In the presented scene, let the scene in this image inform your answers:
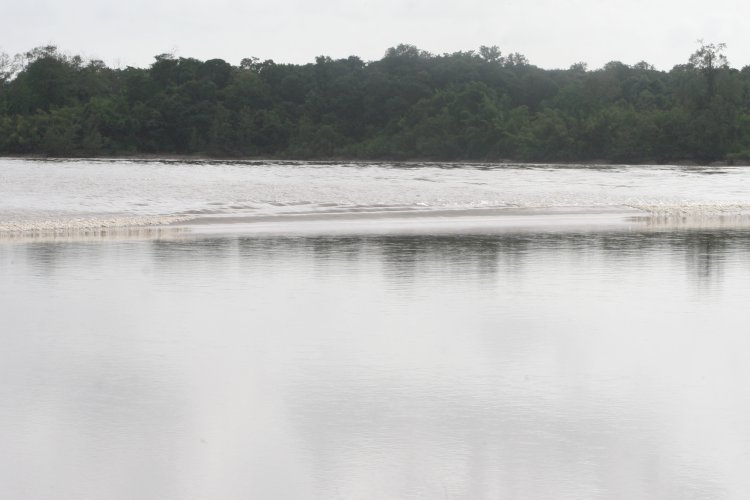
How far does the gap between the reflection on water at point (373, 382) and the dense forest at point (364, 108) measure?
295 feet

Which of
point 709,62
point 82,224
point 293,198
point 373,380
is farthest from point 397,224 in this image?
point 709,62

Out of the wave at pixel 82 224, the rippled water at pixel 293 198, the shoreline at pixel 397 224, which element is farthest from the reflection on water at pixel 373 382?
the rippled water at pixel 293 198

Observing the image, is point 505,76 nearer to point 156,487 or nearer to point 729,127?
point 729,127

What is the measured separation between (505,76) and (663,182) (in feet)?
251

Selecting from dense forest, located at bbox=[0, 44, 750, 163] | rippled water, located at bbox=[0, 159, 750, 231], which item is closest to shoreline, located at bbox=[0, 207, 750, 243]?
rippled water, located at bbox=[0, 159, 750, 231]

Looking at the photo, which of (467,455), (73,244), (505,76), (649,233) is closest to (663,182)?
(649,233)

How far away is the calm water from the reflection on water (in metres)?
0.02

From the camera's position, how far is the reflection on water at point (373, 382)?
6051mm

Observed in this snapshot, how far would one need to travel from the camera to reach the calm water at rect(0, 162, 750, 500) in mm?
6051

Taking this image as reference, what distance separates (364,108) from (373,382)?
11966 centimetres

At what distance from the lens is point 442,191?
148 feet

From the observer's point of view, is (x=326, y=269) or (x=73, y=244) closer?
(x=326, y=269)

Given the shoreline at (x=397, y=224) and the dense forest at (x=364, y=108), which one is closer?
the shoreline at (x=397, y=224)

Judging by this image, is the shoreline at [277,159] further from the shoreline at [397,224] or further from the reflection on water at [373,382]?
the reflection on water at [373,382]
